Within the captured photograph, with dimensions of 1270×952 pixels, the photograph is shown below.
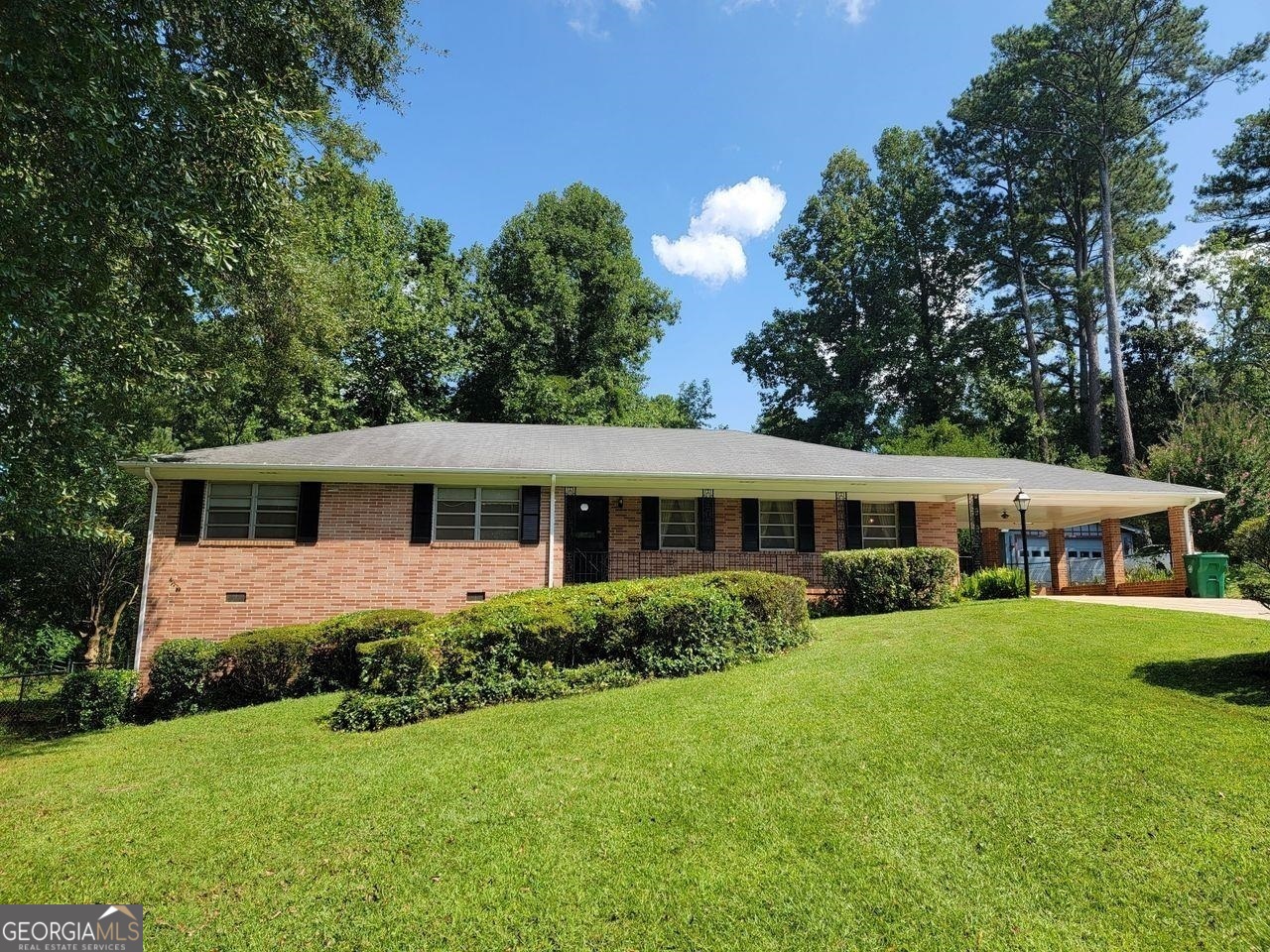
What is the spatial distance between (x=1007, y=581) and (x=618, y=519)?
7741mm

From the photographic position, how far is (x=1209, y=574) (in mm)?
14227

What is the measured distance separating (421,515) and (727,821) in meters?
9.53

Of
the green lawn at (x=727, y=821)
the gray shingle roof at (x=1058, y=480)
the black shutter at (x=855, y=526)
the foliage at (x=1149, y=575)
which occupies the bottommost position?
the green lawn at (x=727, y=821)

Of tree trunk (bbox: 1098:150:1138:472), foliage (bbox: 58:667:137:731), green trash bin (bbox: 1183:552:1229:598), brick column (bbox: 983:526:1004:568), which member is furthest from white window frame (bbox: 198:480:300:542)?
tree trunk (bbox: 1098:150:1138:472)

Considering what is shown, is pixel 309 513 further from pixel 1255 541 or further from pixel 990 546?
pixel 990 546

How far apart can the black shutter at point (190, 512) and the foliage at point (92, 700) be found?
106 inches

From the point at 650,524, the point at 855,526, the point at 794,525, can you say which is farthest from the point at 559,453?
the point at 855,526

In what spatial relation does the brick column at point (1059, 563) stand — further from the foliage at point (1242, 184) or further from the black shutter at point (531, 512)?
the foliage at point (1242, 184)

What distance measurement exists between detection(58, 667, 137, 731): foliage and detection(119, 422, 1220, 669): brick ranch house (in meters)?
1.40

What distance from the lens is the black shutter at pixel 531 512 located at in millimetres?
12812

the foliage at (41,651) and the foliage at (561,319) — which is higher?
the foliage at (561,319)

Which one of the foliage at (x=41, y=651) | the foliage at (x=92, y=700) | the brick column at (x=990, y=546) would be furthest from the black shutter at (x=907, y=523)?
the foliage at (x=41, y=651)

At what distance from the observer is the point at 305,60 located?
31.6 feet

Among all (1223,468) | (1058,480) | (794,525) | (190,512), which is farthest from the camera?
(1223,468)
